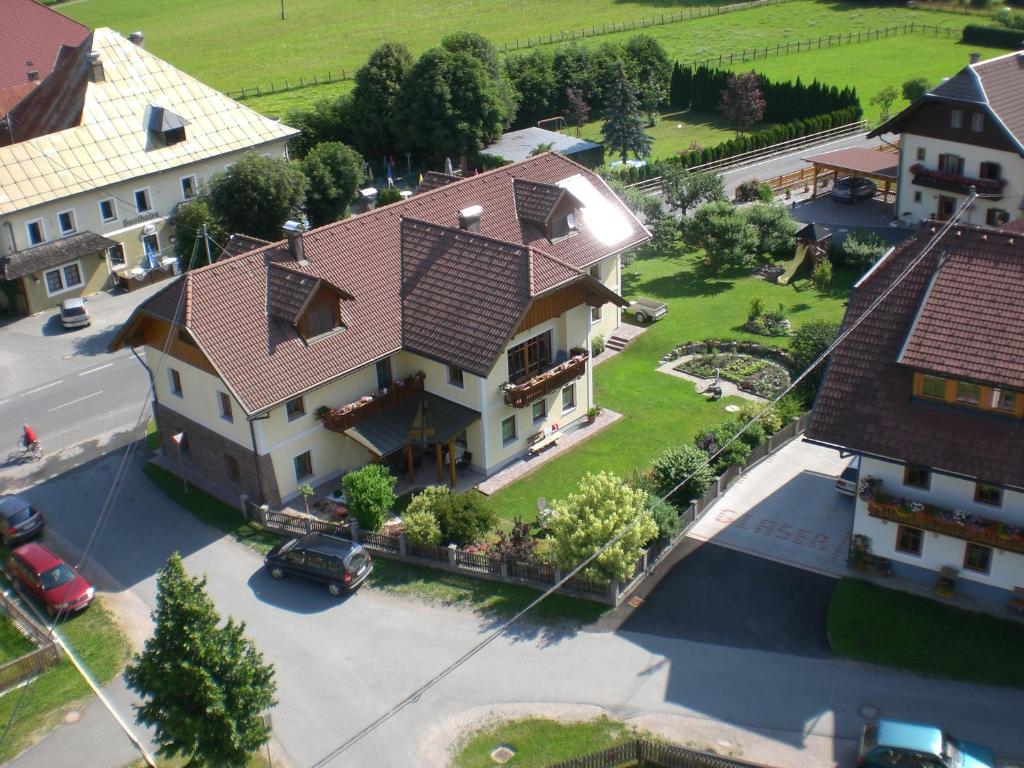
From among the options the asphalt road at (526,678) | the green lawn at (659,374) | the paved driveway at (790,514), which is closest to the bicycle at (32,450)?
the asphalt road at (526,678)

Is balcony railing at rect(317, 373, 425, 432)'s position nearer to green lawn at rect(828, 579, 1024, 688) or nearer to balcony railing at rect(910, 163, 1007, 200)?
green lawn at rect(828, 579, 1024, 688)

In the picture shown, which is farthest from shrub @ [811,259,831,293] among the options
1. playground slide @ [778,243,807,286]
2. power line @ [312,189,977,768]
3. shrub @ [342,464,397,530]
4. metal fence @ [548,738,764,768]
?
metal fence @ [548,738,764,768]

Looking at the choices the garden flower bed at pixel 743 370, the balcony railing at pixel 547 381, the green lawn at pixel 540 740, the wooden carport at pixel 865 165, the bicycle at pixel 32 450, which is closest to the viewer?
the green lawn at pixel 540 740

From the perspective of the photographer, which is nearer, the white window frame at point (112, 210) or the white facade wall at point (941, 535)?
the white facade wall at point (941, 535)

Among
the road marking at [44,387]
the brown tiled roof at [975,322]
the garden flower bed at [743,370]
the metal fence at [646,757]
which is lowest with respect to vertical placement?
the metal fence at [646,757]

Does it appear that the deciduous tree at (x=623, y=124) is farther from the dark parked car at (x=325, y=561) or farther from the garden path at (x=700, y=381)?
the dark parked car at (x=325, y=561)

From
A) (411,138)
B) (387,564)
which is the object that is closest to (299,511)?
(387,564)

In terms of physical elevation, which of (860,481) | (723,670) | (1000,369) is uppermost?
(1000,369)

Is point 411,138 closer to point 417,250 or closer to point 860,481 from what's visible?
point 417,250

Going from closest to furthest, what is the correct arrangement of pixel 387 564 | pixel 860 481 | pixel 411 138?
pixel 860 481 < pixel 387 564 < pixel 411 138
